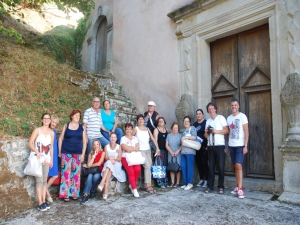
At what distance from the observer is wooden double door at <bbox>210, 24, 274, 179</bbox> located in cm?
489

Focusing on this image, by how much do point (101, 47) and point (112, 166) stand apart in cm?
728

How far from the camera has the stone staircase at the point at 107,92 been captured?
281 inches

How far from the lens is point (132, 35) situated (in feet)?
26.9

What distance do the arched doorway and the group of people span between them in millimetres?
5481

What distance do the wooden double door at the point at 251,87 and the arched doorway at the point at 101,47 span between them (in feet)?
19.1

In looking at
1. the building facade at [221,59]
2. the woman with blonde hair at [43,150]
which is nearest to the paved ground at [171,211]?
the woman with blonde hair at [43,150]

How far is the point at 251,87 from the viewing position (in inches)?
204

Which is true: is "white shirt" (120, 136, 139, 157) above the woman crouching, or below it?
above

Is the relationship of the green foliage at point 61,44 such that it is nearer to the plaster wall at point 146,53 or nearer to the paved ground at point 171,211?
the plaster wall at point 146,53

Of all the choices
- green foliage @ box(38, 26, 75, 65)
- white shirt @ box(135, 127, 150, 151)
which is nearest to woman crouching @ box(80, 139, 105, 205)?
white shirt @ box(135, 127, 150, 151)

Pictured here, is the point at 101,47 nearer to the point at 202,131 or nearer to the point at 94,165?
the point at 202,131

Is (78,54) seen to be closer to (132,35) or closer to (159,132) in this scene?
(132,35)

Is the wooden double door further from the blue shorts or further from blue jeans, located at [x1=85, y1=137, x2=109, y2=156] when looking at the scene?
blue jeans, located at [x1=85, y1=137, x2=109, y2=156]

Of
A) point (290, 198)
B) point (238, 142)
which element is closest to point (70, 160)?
point (238, 142)
